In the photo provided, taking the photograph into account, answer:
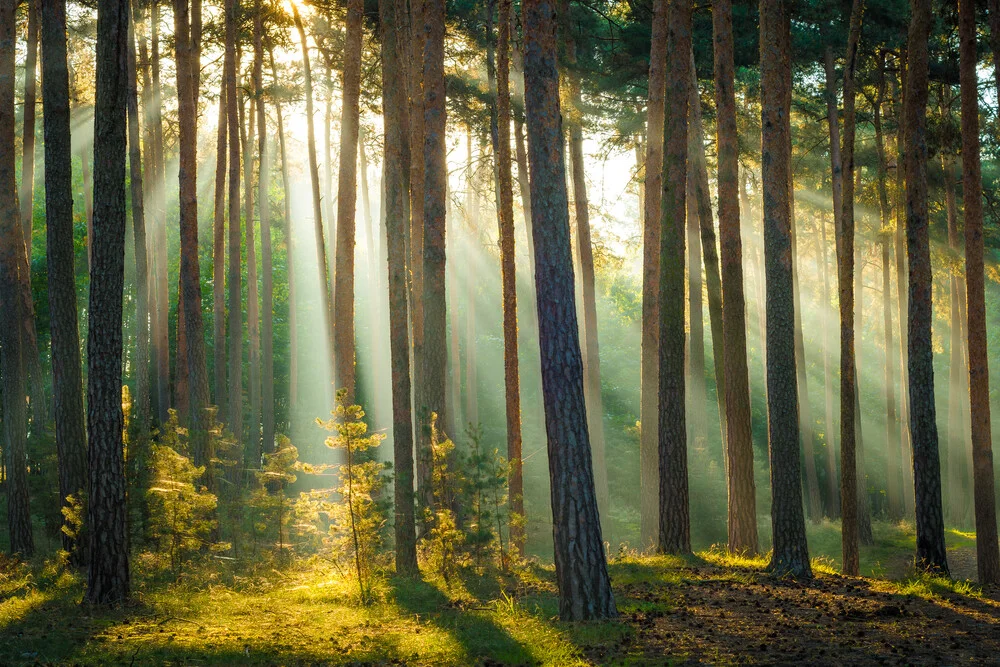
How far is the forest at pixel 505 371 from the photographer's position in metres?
8.12

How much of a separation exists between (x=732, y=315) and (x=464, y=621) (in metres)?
6.38

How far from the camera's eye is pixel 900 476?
30.0 meters

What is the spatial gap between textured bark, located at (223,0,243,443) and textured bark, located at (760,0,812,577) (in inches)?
527

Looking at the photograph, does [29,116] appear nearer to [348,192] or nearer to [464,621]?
[348,192]

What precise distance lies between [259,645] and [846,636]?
16.4 feet

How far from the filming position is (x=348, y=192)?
15477mm

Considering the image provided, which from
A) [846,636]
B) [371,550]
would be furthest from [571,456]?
[371,550]

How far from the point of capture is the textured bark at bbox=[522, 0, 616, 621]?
8.06 m

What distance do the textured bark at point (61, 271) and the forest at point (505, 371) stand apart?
4 centimetres

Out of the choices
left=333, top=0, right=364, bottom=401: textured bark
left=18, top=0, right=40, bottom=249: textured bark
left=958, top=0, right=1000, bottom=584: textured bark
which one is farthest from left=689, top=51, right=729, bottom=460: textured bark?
left=18, top=0, right=40, bottom=249: textured bark

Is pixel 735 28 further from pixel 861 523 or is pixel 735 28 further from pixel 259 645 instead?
pixel 259 645

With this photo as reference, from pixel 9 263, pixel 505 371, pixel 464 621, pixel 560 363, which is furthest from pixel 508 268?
pixel 9 263

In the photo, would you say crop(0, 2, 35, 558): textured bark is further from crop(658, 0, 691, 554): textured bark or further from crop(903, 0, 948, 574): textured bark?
crop(903, 0, 948, 574): textured bark

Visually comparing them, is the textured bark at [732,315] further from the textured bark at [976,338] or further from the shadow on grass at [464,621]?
the shadow on grass at [464,621]
